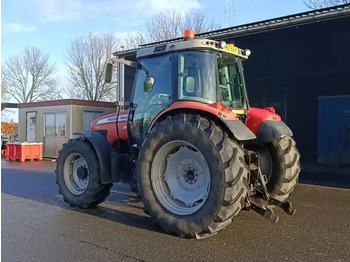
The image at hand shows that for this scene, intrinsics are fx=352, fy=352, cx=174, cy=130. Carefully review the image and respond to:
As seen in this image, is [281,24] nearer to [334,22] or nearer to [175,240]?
[334,22]

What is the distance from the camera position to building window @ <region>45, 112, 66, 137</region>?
52.1ft

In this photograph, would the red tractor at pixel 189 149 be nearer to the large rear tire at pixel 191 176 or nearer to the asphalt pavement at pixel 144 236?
the large rear tire at pixel 191 176

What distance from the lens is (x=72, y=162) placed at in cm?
627

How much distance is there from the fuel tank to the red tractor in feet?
0.06

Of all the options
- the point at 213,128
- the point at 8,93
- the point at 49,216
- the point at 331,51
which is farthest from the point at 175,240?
the point at 8,93

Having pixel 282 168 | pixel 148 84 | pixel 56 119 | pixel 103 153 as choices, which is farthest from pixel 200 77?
pixel 56 119

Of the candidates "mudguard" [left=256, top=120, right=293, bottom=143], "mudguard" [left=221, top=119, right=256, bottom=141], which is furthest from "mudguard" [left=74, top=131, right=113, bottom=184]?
"mudguard" [left=256, top=120, right=293, bottom=143]

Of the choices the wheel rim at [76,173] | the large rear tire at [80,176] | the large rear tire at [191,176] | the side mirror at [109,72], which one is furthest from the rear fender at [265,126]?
the wheel rim at [76,173]

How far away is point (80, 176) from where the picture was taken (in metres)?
6.05

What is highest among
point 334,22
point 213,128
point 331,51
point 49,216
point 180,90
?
point 334,22

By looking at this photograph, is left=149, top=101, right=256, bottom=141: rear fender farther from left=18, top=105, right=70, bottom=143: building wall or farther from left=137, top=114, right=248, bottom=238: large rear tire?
left=18, top=105, right=70, bottom=143: building wall

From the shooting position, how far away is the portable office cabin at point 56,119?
1559 cm

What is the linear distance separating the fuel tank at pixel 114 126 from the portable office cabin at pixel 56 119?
31.1 feet

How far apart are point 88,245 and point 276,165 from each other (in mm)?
3002
